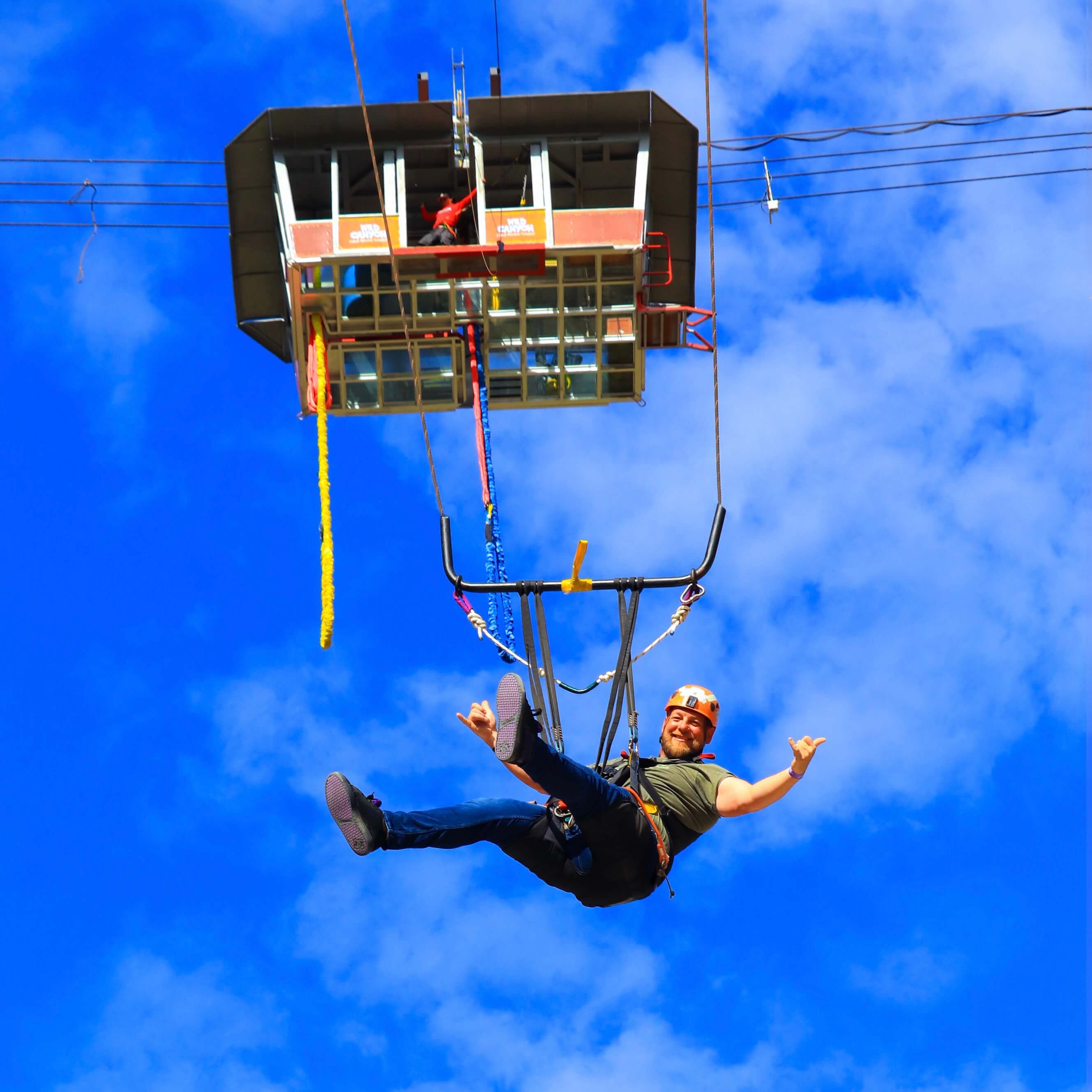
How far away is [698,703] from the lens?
12406mm

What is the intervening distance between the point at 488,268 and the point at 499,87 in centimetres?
A: 182

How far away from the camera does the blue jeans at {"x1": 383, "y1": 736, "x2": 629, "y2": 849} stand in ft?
35.8

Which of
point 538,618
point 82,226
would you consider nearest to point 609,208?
point 82,226

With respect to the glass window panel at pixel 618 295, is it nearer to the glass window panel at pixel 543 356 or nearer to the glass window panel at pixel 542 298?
the glass window panel at pixel 542 298

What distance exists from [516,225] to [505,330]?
3.79 feet

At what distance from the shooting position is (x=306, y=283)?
54.7 feet

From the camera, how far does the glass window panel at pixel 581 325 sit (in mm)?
17250

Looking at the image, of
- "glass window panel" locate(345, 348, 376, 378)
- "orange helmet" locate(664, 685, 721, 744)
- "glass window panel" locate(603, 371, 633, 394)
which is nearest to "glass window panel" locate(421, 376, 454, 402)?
"glass window panel" locate(345, 348, 376, 378)

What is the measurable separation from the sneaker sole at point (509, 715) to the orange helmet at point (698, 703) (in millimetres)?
1928

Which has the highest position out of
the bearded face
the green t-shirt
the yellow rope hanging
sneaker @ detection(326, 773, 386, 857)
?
the yellow rope hanging

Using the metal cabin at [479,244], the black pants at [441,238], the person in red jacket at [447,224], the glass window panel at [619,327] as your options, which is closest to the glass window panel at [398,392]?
the metal cabin at [479,244]

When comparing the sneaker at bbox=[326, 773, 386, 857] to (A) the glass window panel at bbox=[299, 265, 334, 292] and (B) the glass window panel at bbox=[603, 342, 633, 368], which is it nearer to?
(A) the glass window panel at bbox=[299, 265, 334, 292]

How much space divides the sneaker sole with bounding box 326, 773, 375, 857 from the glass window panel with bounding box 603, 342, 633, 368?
722 cm

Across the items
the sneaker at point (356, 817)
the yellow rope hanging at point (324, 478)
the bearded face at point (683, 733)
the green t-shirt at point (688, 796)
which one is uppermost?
the yellow rope hanging at point (324, 478)
